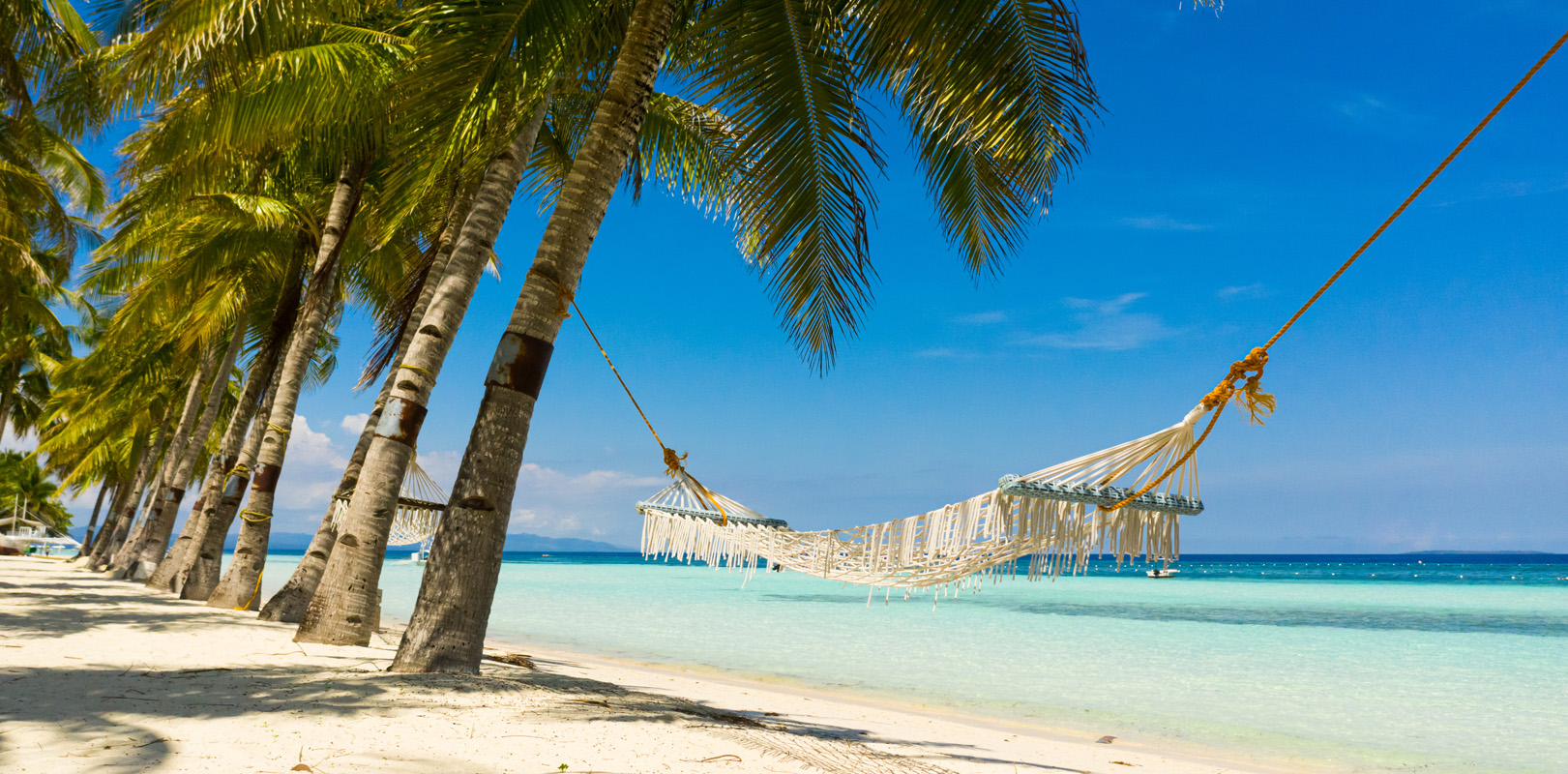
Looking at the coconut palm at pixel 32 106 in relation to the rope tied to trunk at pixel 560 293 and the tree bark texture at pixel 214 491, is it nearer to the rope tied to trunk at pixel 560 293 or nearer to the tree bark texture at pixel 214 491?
the tree bark texture at pixel 214 491

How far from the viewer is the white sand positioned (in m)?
1.85

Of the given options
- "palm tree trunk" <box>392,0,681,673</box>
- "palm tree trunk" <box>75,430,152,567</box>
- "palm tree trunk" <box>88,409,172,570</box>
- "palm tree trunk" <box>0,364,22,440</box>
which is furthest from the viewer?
"palm tree trunk" <box>0,364,22,440</box>

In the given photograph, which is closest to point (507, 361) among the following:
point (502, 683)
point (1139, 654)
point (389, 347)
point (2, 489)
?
point (502, 683)

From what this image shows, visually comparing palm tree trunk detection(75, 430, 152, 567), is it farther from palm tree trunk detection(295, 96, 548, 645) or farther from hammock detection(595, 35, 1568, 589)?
hammock detection(595, 35, 1568, 589)

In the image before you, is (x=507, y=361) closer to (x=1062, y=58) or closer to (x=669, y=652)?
(x=1062, y=58)

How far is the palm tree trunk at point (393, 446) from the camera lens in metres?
3.50

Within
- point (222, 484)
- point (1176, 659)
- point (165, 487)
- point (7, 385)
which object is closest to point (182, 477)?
point (165, 487)

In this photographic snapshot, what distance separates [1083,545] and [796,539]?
7.39ft

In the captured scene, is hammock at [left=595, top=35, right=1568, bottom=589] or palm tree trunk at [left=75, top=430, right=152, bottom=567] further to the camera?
palm tree trunk at [left=75, top=430, right=152, bottom=567]

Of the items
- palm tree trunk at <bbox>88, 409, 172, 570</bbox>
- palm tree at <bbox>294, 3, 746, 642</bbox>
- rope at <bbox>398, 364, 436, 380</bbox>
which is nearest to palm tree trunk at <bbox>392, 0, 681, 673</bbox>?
palm tree at <bbox>294, 3, 746, 642</bbox>

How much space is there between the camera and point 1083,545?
120 inches

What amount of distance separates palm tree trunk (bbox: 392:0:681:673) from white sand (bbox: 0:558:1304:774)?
16 centimetres

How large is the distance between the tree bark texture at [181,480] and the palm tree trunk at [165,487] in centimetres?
2

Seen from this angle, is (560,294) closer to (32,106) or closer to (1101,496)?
(1101,496)
